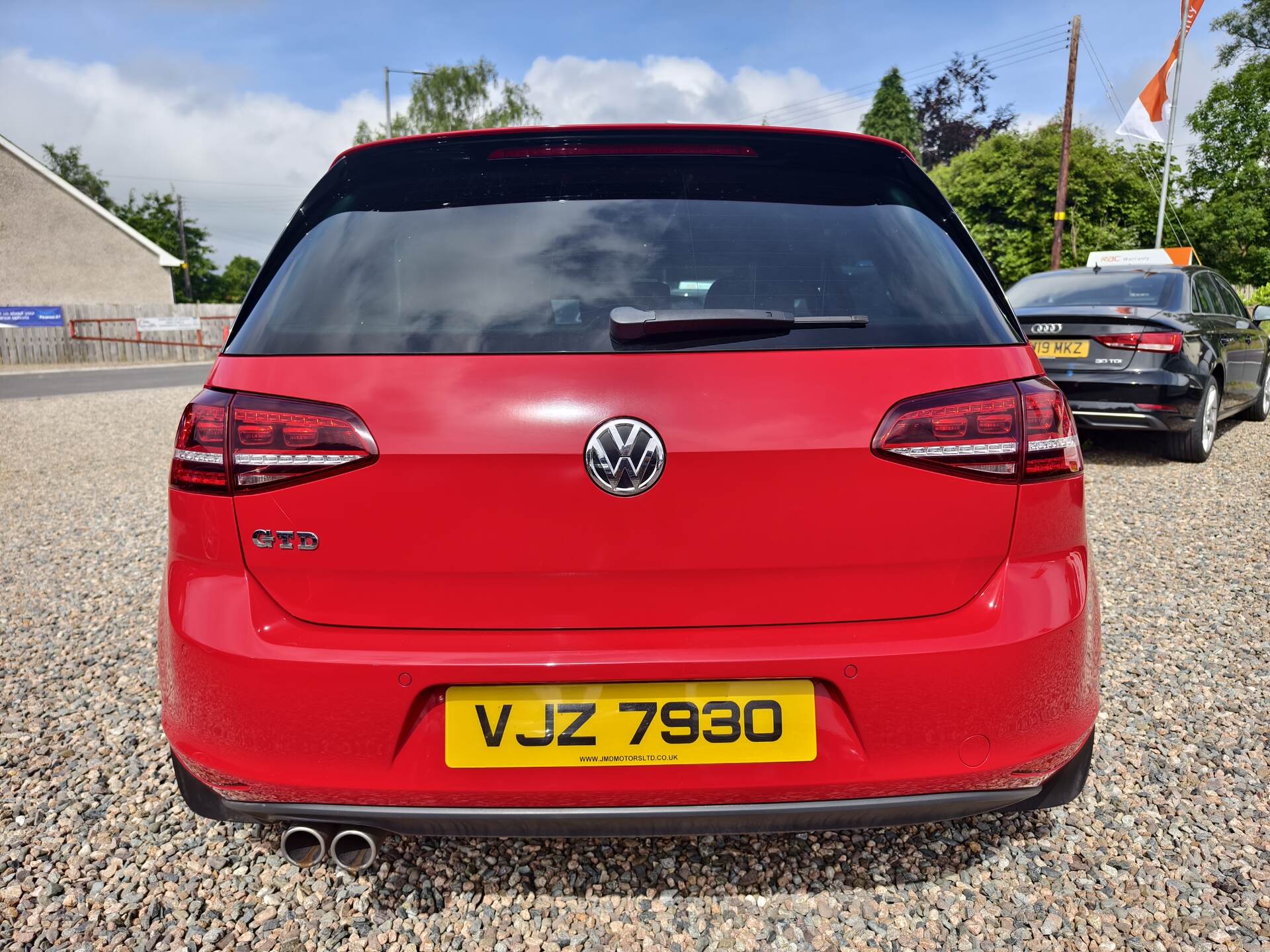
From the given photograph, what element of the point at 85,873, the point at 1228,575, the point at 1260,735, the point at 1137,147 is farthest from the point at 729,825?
the point at 1137,147

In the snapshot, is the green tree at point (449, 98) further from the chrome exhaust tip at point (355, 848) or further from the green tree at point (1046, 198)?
the chrome exhaust tip at point (355, 848)

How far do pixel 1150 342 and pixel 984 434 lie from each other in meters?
6.16

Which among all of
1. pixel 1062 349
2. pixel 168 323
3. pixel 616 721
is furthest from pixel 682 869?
pixel 168 323

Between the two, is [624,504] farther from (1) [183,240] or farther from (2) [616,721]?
(1) [183,240]

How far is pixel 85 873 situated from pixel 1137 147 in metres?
36.4

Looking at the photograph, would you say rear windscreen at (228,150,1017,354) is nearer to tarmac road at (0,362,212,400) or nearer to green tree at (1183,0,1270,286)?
tarmac road at (0,362,212,400)

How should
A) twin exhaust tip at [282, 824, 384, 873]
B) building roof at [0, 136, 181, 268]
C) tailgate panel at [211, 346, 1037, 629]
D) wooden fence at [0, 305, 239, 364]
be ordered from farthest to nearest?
building roof at [0, 136, 181, 268], wooden fence at [0, 305, 239, 364], twin exhaust tip at [282, 824, 384, 873], tailgate panel at [211, 346, 1037, 629]

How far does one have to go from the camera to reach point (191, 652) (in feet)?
5.51

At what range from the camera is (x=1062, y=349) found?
6945mm

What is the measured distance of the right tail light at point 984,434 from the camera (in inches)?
62.7

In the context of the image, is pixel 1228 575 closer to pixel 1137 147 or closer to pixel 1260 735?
pixel 1260 735

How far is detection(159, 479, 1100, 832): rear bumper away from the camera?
1594 mm

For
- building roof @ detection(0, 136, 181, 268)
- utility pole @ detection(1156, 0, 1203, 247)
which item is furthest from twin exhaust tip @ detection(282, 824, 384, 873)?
building roof @ detection(0, 136, 181, 268)

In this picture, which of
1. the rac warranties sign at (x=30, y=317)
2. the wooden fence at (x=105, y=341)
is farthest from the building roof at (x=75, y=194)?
the rac warranties sign at (x=30, y=317)
